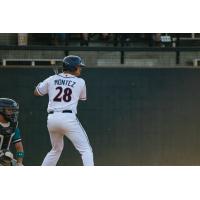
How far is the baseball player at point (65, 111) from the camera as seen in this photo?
8.66 metres

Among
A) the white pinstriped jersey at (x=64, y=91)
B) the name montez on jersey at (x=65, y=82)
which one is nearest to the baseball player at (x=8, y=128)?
the white pinstriped jersey at (x=64, y=91)

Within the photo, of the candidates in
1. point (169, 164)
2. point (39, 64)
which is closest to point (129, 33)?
point (39, 64)

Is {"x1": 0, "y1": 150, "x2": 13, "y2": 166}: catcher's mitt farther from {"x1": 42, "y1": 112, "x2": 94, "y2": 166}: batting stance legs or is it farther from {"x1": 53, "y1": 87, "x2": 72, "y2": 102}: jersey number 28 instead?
{"x1": 53, "y1": 87, "x2": 72, "y2": 102}: jersey number 28

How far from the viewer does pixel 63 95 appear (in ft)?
29.1

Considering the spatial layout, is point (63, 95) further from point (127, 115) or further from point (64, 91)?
point (127, 115)

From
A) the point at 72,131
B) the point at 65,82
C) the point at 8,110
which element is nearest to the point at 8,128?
the point at 8,110

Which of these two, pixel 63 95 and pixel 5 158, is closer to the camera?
pixel 5 158

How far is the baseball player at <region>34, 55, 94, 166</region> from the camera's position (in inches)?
341

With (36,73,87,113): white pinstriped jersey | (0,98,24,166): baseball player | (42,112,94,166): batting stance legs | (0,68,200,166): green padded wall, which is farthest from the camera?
(0,68,200,166): green padded wall

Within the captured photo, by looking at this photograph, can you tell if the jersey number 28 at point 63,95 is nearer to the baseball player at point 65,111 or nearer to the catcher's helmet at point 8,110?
the baseball player at point 65,111

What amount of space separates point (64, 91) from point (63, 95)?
0.23ft

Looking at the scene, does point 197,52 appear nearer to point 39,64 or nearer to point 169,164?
point 169,164

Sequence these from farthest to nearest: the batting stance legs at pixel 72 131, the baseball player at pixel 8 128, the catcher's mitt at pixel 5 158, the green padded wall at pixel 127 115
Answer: the green padded wall at pixel 127 115 < the batting stance legs at pixel 72 131 < the baseball player at pixel 8 128 < the catcher's mitt at pixel 5 158

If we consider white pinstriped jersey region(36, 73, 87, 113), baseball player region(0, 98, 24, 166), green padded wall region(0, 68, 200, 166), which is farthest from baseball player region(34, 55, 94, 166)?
green padded wall region(0, 68, 200, 166)
